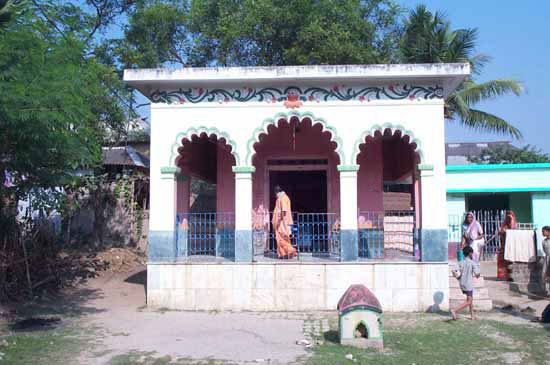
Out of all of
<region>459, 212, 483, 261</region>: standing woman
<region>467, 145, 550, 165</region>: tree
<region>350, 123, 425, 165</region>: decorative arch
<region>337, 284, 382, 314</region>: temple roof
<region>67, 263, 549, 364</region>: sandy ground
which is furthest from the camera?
<region>467, 145, 550, 165</region>: tree

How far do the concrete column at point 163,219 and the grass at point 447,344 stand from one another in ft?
10.8

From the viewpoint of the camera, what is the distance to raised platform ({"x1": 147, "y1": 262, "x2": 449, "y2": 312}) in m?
9.28

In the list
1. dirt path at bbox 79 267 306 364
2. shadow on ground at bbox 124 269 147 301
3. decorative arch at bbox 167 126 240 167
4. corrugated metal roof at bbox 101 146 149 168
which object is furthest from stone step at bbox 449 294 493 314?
corrugated metal roof at bbox 101 146 149 168

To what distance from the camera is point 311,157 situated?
38.4 feet

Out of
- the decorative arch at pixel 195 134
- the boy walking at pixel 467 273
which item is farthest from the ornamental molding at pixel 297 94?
the boy walking at pixel 467 273

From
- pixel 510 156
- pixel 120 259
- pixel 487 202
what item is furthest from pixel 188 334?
pixel 510 156

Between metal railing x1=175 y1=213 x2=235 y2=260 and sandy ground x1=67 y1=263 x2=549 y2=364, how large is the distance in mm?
1304

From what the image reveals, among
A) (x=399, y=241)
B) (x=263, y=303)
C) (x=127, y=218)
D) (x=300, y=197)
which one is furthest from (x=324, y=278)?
(x=127, y=218)

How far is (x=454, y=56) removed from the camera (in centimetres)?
1814

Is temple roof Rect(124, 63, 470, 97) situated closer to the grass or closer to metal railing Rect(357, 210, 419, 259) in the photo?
metal railing Rect(357, 210, 419, 259)

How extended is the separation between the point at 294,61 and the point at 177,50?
450 centimetres

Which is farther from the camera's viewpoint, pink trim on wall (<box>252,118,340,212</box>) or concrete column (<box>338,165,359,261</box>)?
pink trim on wall (<box>252,118,340,212</box>)

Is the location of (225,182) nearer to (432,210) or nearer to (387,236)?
(387,236)

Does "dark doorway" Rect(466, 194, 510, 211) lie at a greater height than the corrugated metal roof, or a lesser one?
lesser
